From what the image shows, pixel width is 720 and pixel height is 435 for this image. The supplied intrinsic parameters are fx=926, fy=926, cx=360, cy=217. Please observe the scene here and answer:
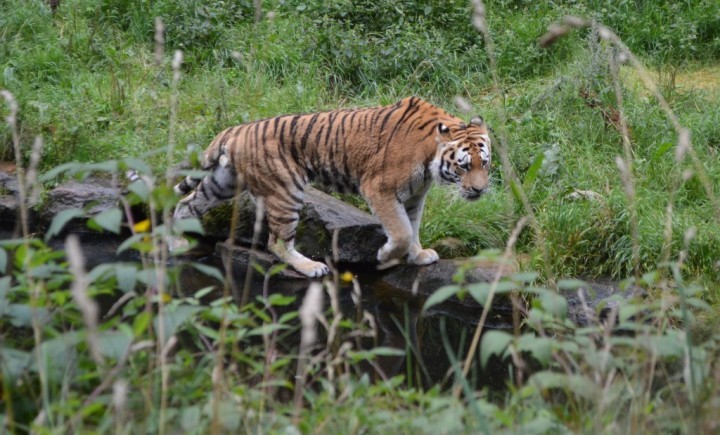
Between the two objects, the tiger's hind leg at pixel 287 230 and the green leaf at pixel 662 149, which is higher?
the green leaf at pixel 662 149

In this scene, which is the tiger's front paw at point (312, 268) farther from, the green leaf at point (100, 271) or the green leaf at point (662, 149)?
the green leaf at point (100, 271)

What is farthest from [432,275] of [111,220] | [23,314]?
[111,220]

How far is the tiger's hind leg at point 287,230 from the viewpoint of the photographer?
20.6 feet

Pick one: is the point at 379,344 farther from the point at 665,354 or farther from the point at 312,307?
the point at 312,307

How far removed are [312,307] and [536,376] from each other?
86 centimetres

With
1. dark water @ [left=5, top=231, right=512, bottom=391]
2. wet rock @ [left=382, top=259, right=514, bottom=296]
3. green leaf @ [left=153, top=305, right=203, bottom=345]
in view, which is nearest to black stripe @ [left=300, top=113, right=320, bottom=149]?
dark water @ [left=5, top=231, right=512, bottom=391]

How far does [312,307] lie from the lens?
193 cm

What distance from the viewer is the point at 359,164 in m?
6.23

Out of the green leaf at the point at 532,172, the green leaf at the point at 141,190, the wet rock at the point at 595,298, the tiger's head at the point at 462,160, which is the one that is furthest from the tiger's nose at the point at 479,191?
the green leaf at the point at 141,190

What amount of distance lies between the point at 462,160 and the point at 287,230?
133 cm

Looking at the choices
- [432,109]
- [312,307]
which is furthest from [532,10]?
[312,307]

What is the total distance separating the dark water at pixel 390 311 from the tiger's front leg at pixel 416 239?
0.82 ft

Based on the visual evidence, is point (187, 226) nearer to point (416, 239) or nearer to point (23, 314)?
point (23, 314)

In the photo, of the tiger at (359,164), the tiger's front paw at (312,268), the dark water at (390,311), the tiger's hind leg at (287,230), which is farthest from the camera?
the tiger's front paw at (312,268)
